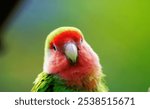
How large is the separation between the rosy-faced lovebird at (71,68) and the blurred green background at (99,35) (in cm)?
9

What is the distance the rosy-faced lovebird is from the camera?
1.04 meters

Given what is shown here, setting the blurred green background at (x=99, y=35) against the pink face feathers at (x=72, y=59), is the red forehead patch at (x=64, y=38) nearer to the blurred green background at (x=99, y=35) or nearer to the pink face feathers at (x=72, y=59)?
the pink face feathers at (x=72, y=59)

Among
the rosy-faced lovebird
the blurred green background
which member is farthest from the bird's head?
the blurred green background

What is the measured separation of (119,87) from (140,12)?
0.25 m

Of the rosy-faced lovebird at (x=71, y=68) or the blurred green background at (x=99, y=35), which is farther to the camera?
the blurred green background at (x=99, y=35)

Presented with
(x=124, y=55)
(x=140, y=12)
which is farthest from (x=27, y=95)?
(x=140, y=12)

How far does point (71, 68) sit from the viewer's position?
1062 millimetres

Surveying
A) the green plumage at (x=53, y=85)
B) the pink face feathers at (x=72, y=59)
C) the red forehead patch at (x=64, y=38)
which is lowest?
the green plumage at (x=53, y=85)

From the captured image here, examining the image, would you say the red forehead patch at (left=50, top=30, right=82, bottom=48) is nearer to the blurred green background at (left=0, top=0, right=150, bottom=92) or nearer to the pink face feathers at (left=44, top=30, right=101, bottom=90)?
the pink face feathers at (left=44, top=30, right=101, bottom=90)

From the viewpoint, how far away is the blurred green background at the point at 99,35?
1.15 metres

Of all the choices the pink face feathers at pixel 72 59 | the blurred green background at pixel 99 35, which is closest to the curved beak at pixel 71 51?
the pink face feathers at pixel 72 59

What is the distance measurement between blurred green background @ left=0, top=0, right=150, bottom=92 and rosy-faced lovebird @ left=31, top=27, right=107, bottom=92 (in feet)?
0.29

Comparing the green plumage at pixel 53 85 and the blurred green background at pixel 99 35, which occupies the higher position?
the blurred green background at pixel 99 35

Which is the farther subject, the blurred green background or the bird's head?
the blurred green background
